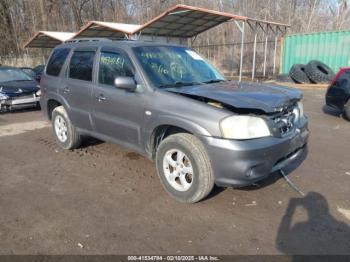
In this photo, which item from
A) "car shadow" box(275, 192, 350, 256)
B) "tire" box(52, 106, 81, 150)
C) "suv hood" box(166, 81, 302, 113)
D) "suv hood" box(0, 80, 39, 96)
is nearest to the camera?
"car shadow" box(275, 192, 350, 256)

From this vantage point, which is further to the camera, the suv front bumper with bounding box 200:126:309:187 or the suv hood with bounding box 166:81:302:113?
the suv hood with bounding box 166:81:302:113

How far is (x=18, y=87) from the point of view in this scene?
10.3m

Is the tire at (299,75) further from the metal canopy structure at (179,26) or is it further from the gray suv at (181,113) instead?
the gray suv at (181,113)

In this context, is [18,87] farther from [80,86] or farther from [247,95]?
[247,95]

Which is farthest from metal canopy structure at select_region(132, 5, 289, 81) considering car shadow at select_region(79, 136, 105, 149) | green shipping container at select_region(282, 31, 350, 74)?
car shadow at select_region(79, 136, 105, 149)

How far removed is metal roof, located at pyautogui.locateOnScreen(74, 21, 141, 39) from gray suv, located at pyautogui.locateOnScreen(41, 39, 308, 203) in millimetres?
12850

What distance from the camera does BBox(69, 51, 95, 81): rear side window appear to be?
5.00 m

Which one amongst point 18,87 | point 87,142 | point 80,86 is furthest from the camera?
point 18,87

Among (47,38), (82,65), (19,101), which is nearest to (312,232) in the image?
(82,65)

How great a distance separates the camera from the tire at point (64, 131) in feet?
18.6

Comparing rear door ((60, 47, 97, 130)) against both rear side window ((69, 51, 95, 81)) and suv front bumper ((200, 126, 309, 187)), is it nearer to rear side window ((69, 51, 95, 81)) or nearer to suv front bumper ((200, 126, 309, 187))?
rear side window ((69, 51, 95, 81))

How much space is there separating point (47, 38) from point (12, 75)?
1463 centimetres

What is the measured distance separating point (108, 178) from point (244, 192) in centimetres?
191

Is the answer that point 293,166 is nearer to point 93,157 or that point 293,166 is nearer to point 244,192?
point 244,192
